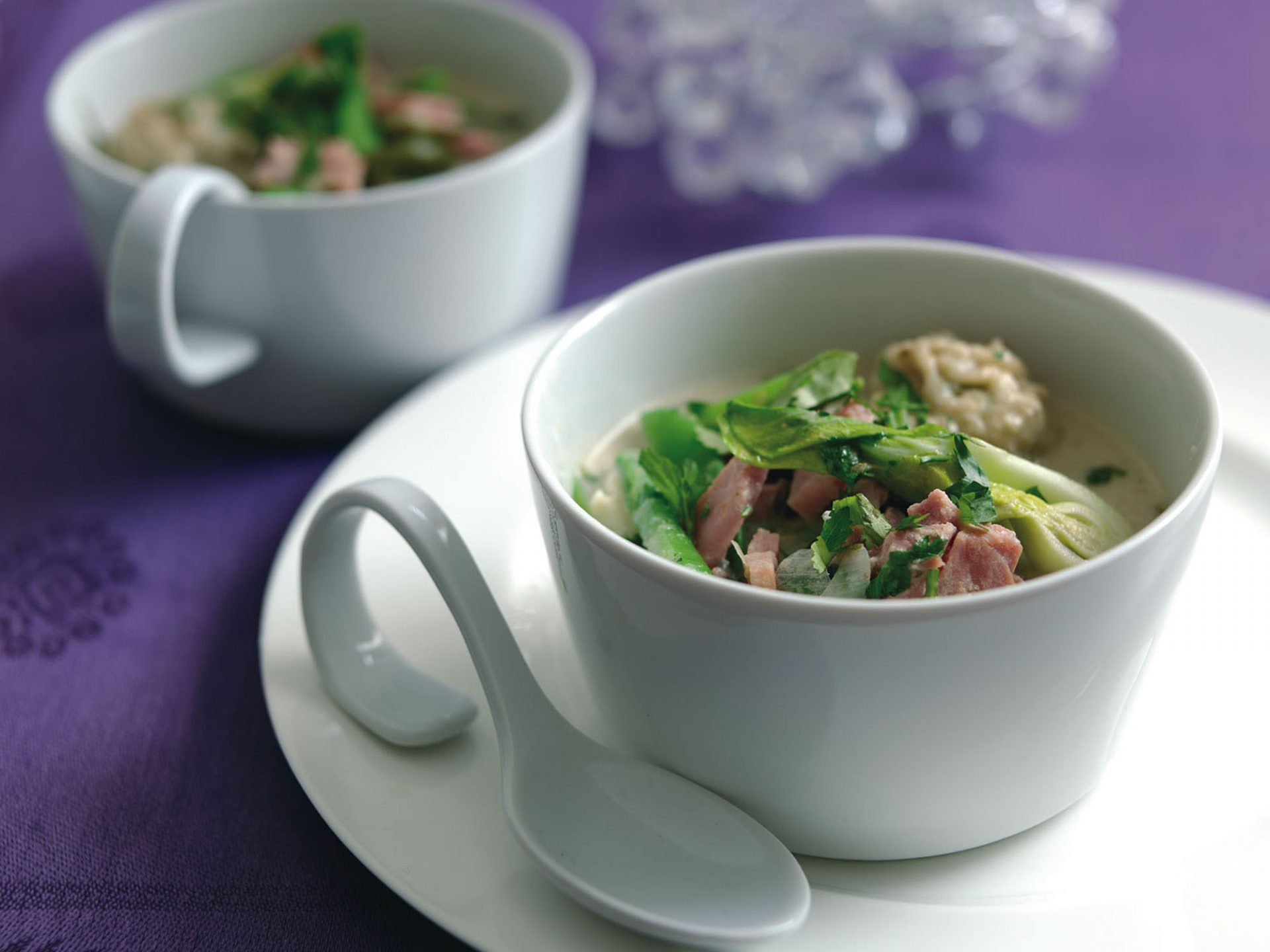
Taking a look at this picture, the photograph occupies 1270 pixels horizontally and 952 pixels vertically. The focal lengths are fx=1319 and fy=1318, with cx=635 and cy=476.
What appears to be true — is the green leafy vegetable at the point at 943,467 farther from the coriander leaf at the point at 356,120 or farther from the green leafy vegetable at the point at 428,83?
the green leafy vegetable at the point at 428,83

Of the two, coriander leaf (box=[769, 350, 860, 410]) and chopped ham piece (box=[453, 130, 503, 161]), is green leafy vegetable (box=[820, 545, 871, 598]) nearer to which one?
coriander leaf (box=[769, 350, 860, 410])

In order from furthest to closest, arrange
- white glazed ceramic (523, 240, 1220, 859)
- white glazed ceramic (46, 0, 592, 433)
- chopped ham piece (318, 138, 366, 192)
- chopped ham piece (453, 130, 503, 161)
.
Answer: chopped ham piece (453, 130, 503, 161) → chopped ham piece (318, 138, 366, 192) → white glazed ceramic (46, 0, 592, 433) → white glazed ceramic (523, 240, 1220, 859)

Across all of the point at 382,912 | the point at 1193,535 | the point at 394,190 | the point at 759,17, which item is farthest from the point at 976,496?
the point at 759,17

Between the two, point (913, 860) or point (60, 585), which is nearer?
point (913, 860)

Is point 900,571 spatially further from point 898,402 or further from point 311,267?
point 311,267

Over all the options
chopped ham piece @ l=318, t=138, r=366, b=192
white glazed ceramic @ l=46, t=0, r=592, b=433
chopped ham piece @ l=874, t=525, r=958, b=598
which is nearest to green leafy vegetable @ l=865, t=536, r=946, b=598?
chopped ham piece @ l=874, t=525, r=958, b=598

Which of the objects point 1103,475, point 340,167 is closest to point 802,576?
point 1103,475

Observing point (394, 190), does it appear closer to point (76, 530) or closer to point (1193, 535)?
point (76, 530)

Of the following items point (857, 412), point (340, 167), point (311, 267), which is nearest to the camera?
point (857, 412)
